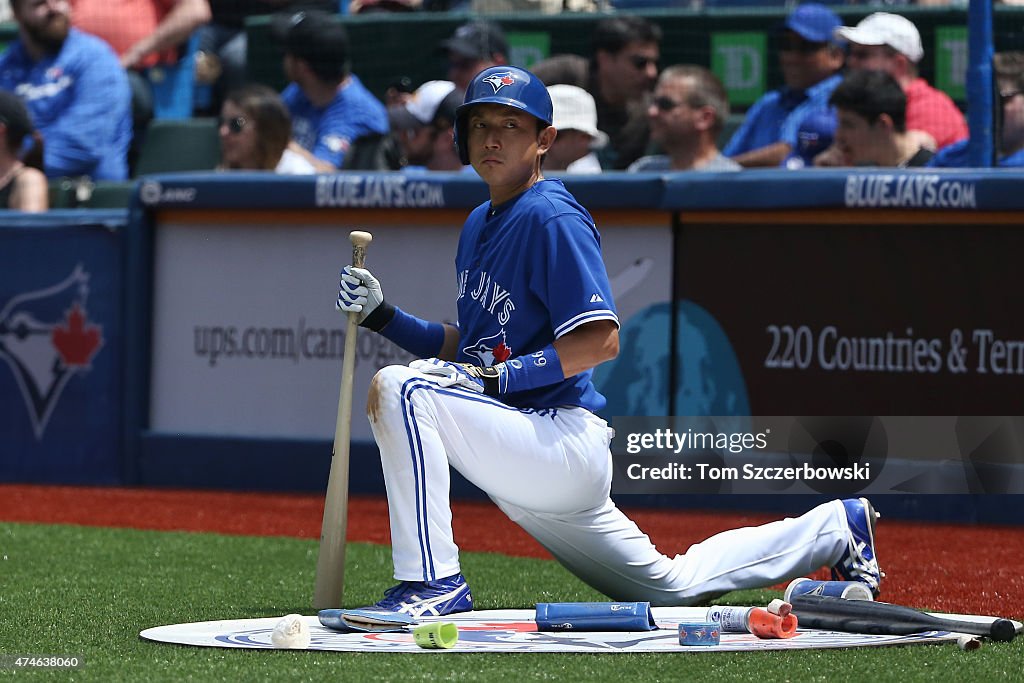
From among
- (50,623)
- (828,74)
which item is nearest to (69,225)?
(828,74)

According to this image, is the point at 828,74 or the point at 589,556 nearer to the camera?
the point at 589,556

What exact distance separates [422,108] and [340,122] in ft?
2.19

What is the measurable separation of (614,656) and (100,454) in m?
5.32

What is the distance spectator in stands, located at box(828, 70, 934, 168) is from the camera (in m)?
7.46

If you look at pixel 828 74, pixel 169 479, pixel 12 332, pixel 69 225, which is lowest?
pixel 169 479

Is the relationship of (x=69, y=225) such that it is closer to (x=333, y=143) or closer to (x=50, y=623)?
(x=333, y=143)

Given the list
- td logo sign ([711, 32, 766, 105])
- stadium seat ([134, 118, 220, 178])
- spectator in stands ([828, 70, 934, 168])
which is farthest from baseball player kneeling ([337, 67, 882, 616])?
stadium seat ([134, 118, 220, 178])

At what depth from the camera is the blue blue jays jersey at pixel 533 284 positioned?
4094mm

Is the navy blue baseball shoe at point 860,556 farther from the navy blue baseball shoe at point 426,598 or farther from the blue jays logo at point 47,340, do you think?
the blue jays logo at point 47,340

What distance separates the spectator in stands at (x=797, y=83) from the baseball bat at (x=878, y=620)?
4188 mm

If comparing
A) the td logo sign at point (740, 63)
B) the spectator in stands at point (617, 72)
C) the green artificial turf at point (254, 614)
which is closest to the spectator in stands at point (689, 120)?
the spectator in stands at point (617, 72)

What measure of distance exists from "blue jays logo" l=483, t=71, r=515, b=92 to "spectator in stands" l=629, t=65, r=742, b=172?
140 inches

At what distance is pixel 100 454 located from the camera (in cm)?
845

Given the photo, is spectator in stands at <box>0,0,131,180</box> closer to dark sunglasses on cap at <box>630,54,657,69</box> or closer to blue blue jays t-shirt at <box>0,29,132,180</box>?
blue blue jays t-shirt at <box>0,29,132,180</box>
